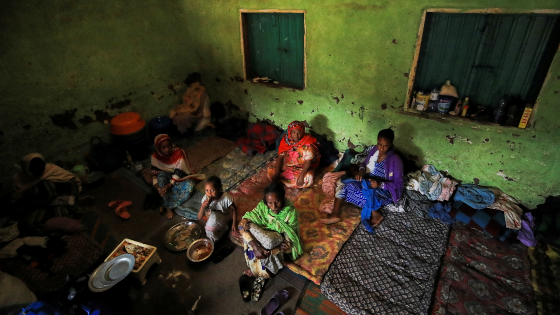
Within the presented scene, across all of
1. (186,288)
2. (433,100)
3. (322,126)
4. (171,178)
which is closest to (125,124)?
(171,178)

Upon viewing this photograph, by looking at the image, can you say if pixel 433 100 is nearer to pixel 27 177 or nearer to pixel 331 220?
pixel 331 220

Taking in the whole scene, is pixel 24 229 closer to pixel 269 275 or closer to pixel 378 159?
pixel 269 275

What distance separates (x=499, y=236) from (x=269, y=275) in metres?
2.59

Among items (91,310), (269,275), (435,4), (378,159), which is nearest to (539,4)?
(435,4)

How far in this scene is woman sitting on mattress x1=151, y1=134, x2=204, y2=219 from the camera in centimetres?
366

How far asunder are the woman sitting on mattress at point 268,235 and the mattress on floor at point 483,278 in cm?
146

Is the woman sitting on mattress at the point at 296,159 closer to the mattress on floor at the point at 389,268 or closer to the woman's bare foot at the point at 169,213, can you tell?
the mattress on floor at the point at 389,268

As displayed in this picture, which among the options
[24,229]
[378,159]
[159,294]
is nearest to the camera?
[159,294]

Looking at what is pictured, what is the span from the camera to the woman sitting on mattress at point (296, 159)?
152 inches

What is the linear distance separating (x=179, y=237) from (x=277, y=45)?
3229mm

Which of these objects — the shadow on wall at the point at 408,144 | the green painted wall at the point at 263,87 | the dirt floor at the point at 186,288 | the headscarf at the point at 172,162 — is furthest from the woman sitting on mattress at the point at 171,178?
the shadow on wall at the point at 408,144

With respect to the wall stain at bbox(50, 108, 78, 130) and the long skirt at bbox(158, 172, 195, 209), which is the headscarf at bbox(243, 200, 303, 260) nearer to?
the long skirt at bbox(158, 172, 195, 209)

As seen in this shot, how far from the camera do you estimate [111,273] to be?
249cm

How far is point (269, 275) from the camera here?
2697 mm
